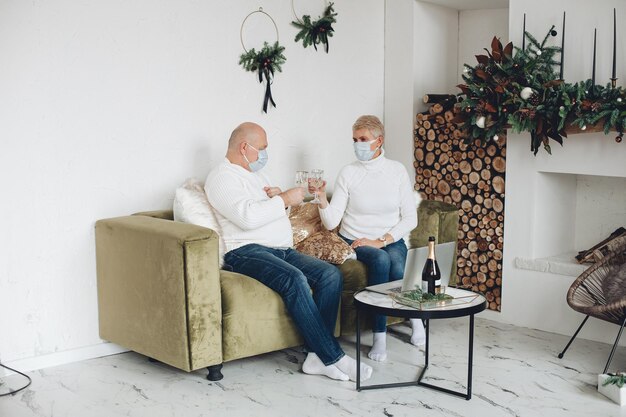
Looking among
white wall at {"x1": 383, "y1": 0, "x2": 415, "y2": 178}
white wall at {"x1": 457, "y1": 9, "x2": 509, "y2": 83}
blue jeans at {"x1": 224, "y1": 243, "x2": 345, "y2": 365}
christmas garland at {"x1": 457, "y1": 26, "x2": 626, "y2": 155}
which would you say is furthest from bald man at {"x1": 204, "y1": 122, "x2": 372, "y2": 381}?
white wall at {"x1": 457, "y1": 9, "x2": 509, "y2": 83}

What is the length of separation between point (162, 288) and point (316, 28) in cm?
205

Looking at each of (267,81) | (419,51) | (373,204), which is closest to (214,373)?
(373,204)

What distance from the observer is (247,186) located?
3.87m

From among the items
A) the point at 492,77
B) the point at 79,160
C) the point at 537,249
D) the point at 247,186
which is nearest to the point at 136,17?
the point at 79,160

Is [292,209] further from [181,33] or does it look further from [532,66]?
[532,66]

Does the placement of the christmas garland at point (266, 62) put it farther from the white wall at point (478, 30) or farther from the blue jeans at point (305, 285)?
the white wall at point (478, 30)

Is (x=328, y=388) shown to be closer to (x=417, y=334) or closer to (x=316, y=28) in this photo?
(x=417, y=334)

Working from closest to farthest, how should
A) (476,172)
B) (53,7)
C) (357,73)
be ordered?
(53,7) < (476,172) < (357,73)

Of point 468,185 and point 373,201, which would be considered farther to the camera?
point 468,185

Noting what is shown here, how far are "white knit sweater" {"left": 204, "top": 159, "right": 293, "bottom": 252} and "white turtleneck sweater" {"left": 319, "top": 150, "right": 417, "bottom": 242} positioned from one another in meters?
0.38

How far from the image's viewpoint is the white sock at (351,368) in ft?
11.8

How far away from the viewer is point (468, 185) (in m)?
4.82

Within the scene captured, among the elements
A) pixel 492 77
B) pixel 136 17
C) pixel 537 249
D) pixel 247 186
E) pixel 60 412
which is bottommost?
pixel 60 412

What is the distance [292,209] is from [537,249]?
141 cm
